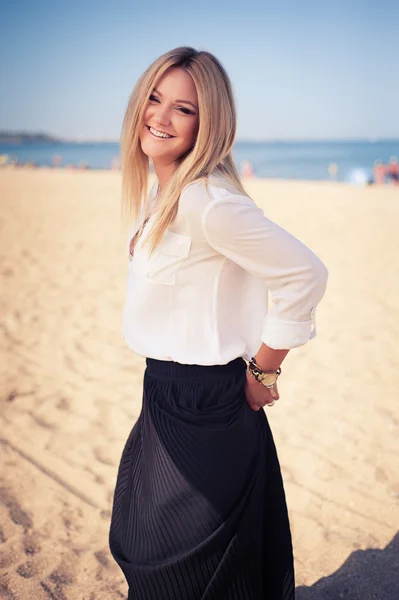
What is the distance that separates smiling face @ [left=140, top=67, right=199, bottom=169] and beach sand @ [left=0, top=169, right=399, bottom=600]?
199 cm

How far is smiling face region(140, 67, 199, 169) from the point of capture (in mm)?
1493

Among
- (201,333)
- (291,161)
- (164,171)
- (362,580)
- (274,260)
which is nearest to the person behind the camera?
(274,260)

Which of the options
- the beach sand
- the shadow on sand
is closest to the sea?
the beach sand

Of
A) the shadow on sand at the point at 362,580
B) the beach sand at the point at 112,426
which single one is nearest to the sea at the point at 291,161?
the beach sand at the point at 112,426

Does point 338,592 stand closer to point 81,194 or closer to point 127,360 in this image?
point 127,360

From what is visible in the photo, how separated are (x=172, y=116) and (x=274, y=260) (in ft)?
1.59

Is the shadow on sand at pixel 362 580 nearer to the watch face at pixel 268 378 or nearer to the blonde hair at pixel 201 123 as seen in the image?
the watch face at pixel 268 378

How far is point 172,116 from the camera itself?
1501mm

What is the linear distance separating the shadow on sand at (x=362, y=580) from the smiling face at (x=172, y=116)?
205cm

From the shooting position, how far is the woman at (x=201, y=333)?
1.38 meters

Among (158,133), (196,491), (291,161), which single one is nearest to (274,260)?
(158,133)

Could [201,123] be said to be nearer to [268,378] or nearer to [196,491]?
[268,378]

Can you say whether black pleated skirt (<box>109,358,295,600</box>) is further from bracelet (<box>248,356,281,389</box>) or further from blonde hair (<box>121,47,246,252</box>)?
blonde hair (<box>121,47,246,252</box>)

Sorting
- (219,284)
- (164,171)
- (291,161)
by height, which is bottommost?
(291,161)
